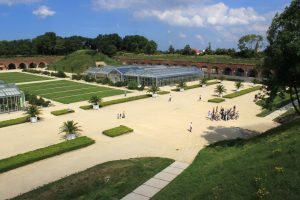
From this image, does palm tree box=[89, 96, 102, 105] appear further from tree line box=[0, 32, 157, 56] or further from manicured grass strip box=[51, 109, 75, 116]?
tree line box=[0, 32, 157, 56]

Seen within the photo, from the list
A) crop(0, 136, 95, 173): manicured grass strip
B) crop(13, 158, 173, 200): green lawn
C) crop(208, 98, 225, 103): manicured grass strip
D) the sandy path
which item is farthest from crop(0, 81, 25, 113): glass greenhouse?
crop(208, 98, 225, 103): manicured grass strip

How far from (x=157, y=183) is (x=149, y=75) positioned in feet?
156

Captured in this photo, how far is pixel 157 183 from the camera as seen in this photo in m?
19.3

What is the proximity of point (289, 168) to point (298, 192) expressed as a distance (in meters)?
1.92

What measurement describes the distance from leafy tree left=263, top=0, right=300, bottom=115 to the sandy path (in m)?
8.61

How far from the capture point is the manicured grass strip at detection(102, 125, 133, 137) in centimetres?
3179

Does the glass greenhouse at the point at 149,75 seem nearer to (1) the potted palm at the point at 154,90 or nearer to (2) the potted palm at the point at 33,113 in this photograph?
(1) the potted palm at the point at 154,90

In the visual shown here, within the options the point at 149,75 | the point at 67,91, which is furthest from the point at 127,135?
the point at 149,75

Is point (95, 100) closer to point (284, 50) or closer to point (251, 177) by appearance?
point (284, 50)

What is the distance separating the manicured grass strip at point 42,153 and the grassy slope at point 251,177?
11.7 m

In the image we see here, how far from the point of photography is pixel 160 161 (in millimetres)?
23828

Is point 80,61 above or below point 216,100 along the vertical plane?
above

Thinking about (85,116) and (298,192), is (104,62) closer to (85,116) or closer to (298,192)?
(85,116)

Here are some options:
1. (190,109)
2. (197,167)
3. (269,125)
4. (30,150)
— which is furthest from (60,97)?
(197,167)
